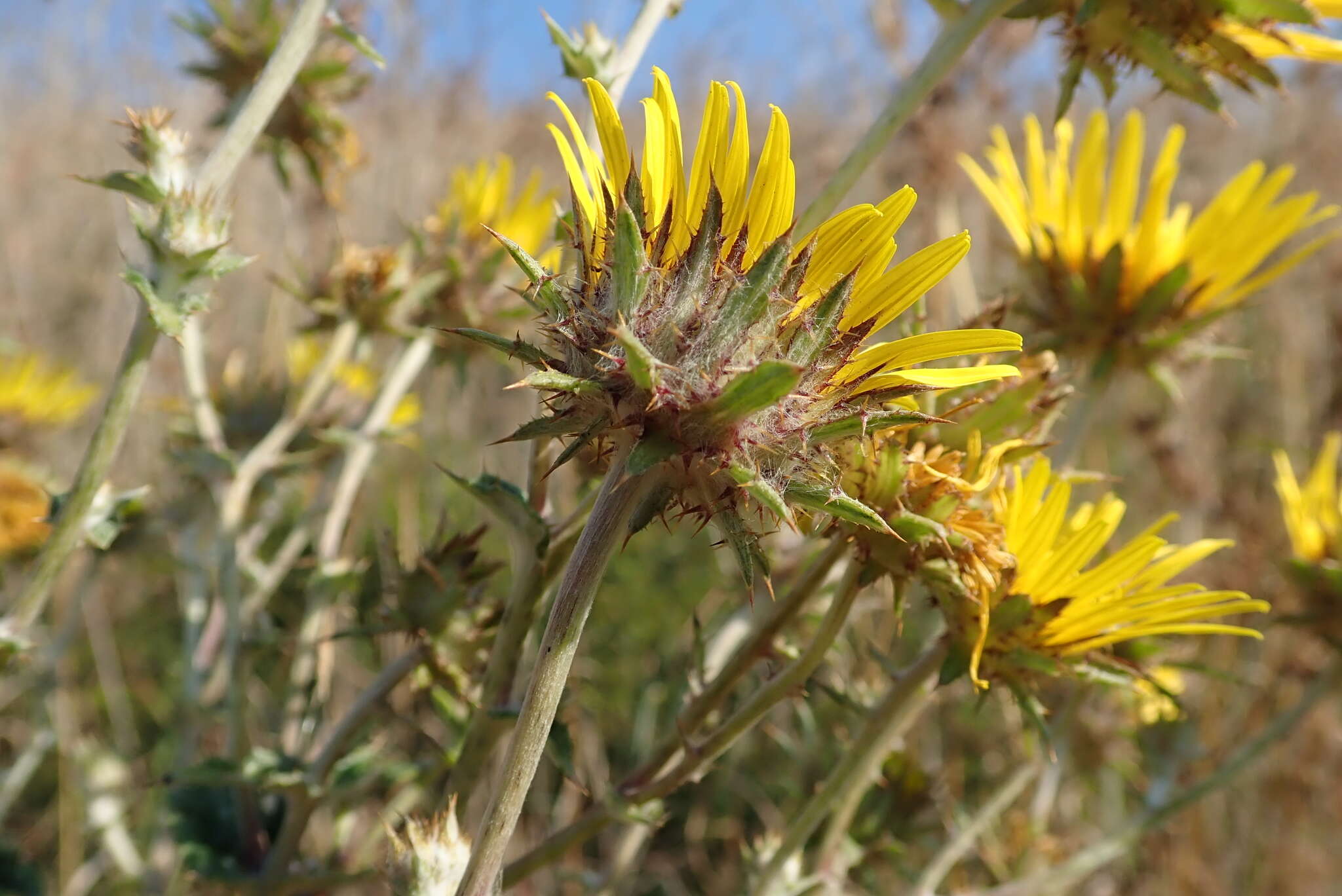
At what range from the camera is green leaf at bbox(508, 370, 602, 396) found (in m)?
0.82

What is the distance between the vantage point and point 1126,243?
6.88 ft

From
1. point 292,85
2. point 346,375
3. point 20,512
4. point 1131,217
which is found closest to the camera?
point 1131,217

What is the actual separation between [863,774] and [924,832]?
2.34 feet

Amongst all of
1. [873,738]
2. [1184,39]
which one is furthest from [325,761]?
[1184,39]

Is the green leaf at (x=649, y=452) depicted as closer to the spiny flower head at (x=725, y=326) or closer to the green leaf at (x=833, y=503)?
the spiny flower head at (x=725, y=326)

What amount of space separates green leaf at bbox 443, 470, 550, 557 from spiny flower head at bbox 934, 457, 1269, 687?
54 centimetres

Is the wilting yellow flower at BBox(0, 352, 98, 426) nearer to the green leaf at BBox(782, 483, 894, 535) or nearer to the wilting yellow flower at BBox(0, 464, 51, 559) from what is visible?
the wilting yellow flower at BBox(0, 464, 51, 559)

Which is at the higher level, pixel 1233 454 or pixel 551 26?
pixel 1233 454

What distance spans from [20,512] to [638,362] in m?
2.65

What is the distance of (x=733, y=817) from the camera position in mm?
3072

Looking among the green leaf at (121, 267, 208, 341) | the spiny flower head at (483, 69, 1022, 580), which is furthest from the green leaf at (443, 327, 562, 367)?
the green leaf at (121, 267, 208, 341)

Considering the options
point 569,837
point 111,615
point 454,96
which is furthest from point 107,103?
point 569,837

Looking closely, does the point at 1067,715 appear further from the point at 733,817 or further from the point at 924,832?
the point at 733,817

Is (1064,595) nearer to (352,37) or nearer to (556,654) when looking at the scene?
(556,654)
